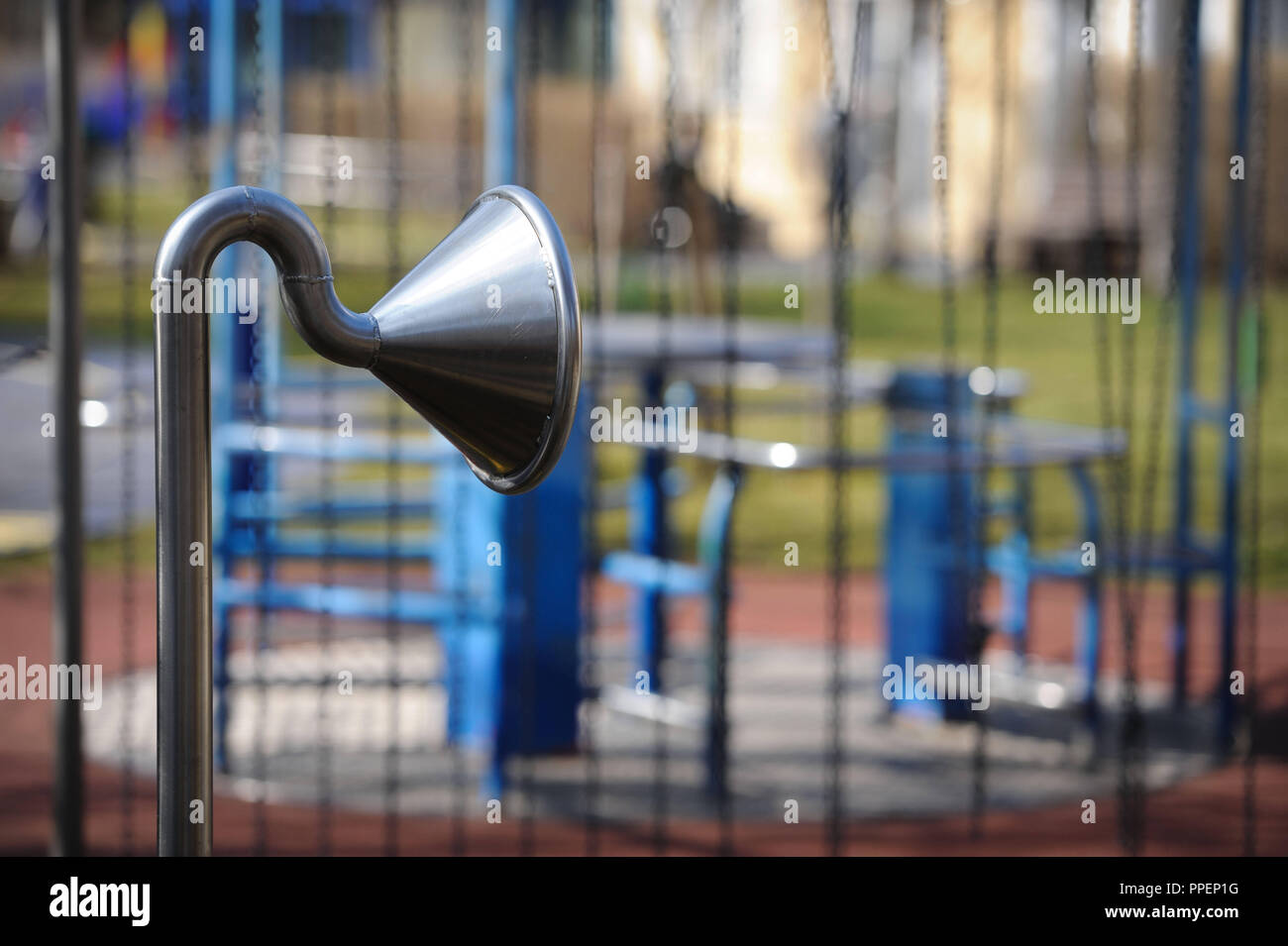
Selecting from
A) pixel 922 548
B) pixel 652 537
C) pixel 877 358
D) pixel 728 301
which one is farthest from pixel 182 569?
pixel 877 358

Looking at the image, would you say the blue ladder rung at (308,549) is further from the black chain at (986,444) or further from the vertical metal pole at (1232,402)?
the vertical metal pole at (1232,402)

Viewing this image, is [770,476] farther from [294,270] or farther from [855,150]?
[855,150]

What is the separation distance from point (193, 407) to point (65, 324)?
1.60 m

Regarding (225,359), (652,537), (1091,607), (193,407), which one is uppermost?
(225,359)

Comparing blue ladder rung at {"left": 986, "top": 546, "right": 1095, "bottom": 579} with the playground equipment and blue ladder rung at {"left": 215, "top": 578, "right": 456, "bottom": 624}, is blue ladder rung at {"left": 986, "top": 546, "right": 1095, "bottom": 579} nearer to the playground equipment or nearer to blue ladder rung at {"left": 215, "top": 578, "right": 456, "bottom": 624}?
the playground equipment

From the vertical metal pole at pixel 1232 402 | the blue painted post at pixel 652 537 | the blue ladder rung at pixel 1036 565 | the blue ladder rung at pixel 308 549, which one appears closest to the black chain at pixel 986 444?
the blue ladder rung at pixel 1036 565

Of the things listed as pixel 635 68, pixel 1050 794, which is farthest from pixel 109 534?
pixel 635 68

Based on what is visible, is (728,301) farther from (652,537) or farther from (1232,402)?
(1232,402)

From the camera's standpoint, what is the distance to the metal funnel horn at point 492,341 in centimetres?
109

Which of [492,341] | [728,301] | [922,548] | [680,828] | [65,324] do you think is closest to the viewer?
[492,341]

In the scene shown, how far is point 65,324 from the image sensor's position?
8.41ft

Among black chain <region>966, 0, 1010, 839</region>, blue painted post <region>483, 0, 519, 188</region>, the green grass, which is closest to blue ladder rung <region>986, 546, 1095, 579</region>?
black chain <region>966, 0, 1010, 839</region>

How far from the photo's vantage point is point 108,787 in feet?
15.0
